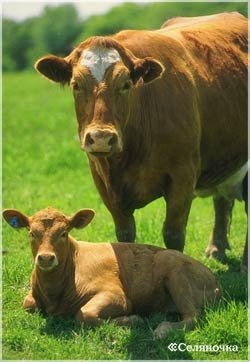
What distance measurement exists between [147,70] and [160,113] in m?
0.53

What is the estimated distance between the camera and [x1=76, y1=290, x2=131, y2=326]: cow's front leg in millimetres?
6652

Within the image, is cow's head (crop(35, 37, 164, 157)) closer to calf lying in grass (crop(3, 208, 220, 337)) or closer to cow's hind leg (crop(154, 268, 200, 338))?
calf lying in grass (crop(3, 208, 220, 337))

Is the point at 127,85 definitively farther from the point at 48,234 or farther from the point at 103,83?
the point at 48,234

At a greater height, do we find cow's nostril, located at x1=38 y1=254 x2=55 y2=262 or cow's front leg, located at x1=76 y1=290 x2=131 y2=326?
cow's nostril, located at x1=38 y1=254 x2=55 y2=262

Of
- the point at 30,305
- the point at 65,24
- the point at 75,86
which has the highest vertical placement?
the point at 75,86

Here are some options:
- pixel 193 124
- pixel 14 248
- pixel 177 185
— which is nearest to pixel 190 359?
pixel 177 185

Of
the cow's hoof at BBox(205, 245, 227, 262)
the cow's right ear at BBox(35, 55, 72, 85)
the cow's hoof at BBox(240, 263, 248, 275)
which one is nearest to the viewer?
the cow's right ear at BBox(35, 55, 72, 85)

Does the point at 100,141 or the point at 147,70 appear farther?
the point at 147,70

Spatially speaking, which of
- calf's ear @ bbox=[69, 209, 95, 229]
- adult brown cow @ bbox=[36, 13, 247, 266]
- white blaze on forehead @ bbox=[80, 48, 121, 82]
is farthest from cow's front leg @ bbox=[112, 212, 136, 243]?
white blaze on forehead @ bbox=[80, 48, 121, 82]

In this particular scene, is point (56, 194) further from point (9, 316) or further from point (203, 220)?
point (9, 316)

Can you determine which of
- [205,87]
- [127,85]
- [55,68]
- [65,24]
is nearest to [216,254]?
[205,87]

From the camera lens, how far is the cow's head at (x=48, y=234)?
668cm

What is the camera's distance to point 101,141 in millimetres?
6480

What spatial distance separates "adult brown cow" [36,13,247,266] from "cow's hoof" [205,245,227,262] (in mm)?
757
